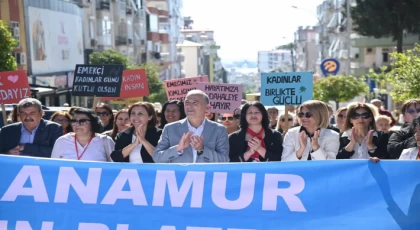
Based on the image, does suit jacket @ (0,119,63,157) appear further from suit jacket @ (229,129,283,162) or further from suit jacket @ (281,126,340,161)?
suit jacket @ (281,126,340,161)

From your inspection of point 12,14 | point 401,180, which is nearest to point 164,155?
point 401,180

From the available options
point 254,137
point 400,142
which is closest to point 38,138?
point 254,137

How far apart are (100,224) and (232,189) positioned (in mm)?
1013

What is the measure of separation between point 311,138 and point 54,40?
33.9 meters

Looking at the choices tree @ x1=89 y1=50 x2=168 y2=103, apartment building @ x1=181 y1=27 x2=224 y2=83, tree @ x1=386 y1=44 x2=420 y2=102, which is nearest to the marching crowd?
tree @ x1=386 y1=44 x2=420 y2=102

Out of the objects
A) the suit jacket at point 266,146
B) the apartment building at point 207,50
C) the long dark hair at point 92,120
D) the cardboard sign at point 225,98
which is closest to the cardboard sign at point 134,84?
the cardboard sign at point 225,98

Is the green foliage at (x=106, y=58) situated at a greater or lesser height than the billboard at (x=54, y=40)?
lesser

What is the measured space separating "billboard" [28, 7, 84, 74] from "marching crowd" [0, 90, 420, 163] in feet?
93.1

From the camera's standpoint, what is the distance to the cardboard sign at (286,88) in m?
9.82

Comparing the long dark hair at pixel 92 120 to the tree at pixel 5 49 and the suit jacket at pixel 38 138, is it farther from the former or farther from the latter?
the tree at pixel 5 49

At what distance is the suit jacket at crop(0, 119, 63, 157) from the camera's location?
291 inches

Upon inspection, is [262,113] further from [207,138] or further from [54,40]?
[54,40]

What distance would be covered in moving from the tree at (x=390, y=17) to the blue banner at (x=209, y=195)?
2863 cm

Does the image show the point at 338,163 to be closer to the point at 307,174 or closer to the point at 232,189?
the point at 307,174
